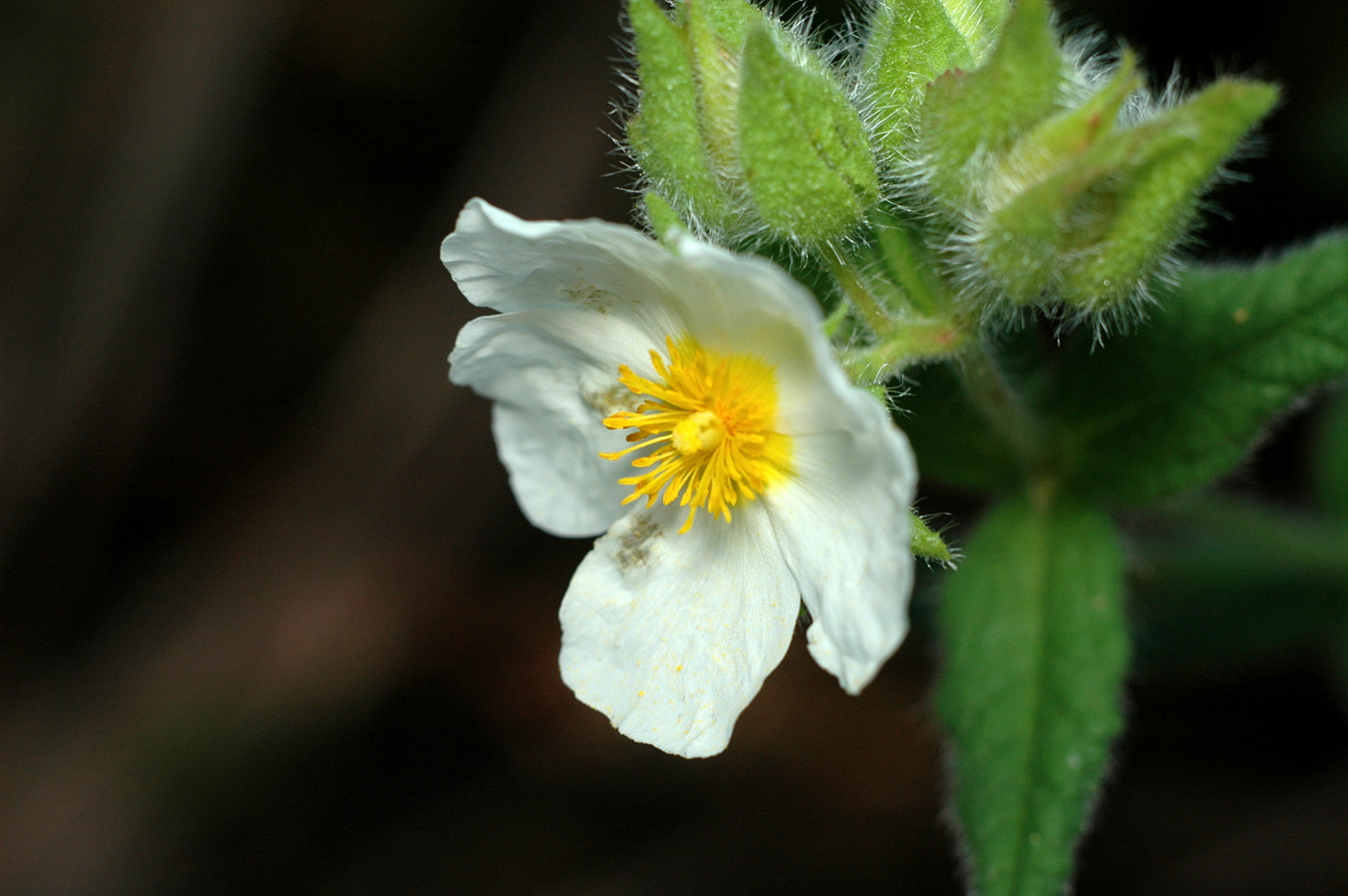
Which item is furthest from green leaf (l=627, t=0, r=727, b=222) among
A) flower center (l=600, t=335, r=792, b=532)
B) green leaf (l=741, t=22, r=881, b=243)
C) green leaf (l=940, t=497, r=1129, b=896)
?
green leaf (l=940, t=497, r=1129, b=896)

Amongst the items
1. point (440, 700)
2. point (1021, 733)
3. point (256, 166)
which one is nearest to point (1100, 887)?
point (1021, 733)

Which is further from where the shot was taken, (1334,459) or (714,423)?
(1334,459)

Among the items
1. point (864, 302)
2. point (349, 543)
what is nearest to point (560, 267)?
point (864, 302)

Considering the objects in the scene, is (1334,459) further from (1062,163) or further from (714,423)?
(714,423)

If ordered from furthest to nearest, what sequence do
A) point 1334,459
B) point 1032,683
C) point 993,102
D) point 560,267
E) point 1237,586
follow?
point 1334,459 → point 1237,586 → point 1032,683 → point 560,267 → point 993,102

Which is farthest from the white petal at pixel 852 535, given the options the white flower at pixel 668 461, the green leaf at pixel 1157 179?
the green leaf at pixel 1157 179

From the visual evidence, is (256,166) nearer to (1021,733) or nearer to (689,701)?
(689,701)

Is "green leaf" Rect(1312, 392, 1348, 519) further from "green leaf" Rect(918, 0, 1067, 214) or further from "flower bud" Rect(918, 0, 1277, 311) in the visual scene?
"green leaf" Rect(918, 0, 1067, 214)

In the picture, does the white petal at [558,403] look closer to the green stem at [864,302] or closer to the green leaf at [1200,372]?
the green stem at [864,302]
